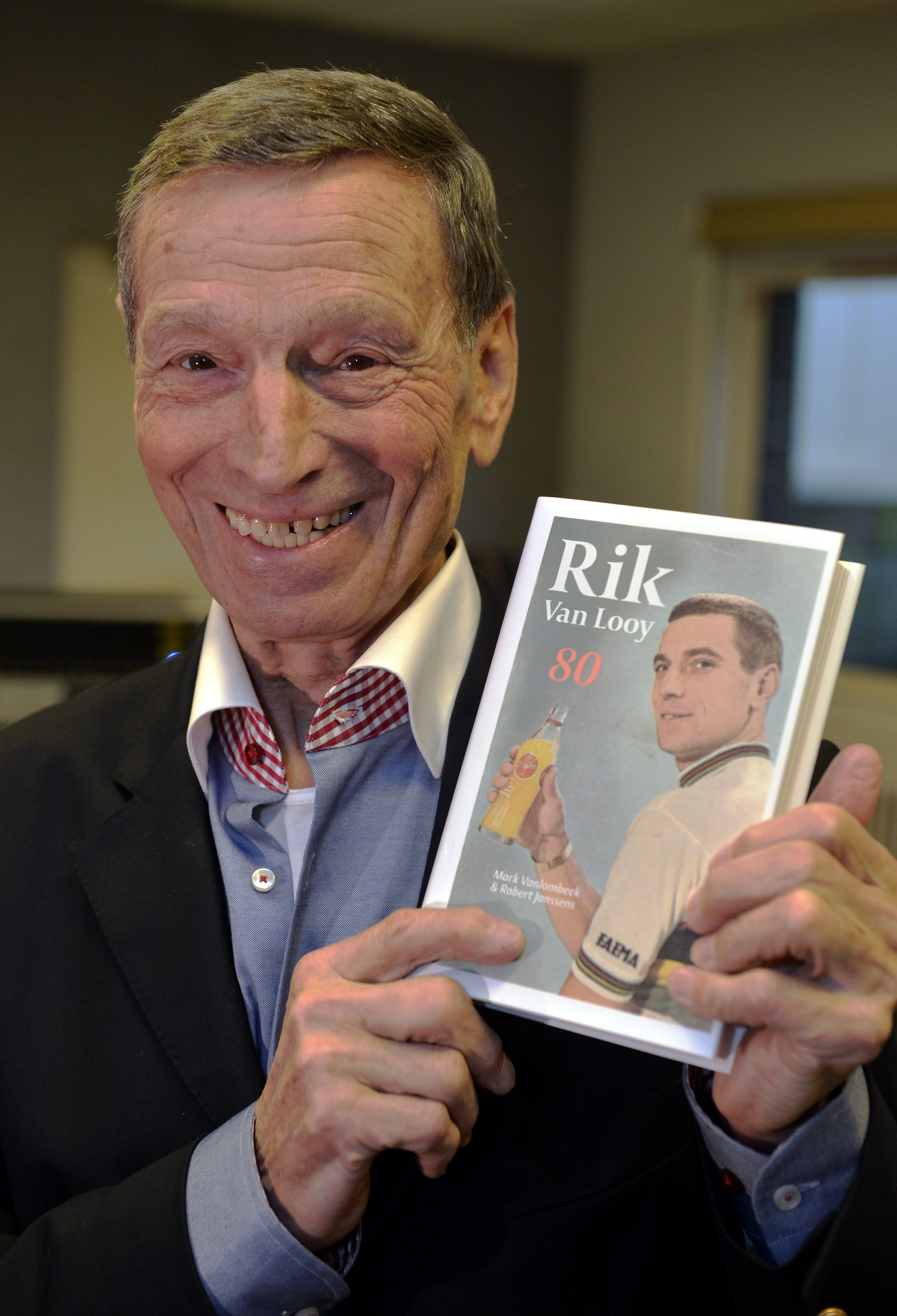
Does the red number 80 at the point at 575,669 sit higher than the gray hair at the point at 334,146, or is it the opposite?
the gray hair at the point at 334,146

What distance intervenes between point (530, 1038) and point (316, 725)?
35 cm

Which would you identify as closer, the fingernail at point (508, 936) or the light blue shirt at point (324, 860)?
the fingernail at point (508, 936)

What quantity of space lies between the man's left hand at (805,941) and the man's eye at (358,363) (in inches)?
21.1

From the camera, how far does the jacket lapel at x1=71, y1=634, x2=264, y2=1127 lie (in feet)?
3.51

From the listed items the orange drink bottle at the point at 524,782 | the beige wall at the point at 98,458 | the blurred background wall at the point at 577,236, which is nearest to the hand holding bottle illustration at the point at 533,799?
the orange drink bottle at the point at 524,782

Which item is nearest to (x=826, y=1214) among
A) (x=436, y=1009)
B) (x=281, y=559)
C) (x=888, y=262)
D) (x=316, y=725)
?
(x=436, y=1009)

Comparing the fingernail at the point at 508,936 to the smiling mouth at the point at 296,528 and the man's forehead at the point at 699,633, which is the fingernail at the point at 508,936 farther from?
the smiling mouth at the point at 296,528

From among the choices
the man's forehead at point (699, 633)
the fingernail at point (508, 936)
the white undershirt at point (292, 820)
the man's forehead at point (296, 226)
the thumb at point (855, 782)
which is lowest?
the white undershirt at point (292, 820)

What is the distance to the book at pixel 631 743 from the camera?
0.84m

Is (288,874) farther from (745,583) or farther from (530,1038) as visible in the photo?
(745,583)

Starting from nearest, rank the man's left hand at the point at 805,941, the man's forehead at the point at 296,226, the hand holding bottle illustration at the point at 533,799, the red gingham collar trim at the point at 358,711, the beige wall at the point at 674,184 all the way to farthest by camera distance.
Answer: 1. the man's left hand at the point at 805,941
2. the hand holding bottle illustration at the point at 533,799
3. the man's forehead at the point at 296,226
4. the red gingham collar trim at the point at 358,711
5. the beige wall at the point at 674,184

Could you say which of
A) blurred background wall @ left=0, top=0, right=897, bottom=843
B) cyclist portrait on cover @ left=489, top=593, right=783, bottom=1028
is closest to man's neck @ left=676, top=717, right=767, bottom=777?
cyclist portrait on cover @ left=489, top=593, right=783, bottom=1028

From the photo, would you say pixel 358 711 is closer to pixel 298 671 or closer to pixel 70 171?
pixel 298 671

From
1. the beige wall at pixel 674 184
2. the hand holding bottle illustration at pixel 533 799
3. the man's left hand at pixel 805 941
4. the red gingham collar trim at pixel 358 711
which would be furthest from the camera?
the beige wall at pixel 674 184
